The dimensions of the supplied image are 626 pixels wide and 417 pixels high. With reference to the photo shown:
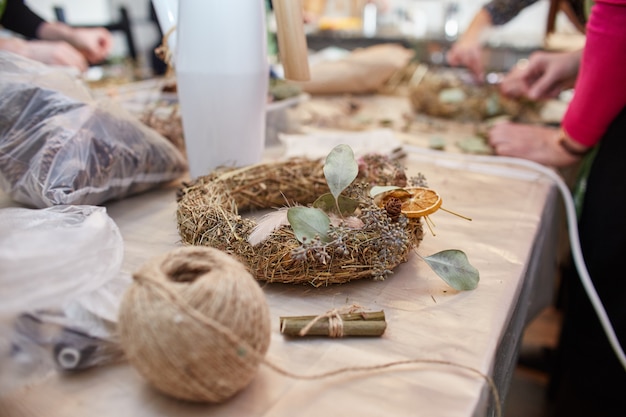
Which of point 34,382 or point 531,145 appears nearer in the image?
point 34,382

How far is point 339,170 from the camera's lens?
0.55 m

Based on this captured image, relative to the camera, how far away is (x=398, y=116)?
A: 146 cm

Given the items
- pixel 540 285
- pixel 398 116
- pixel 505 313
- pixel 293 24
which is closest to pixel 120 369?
pixel 505 313

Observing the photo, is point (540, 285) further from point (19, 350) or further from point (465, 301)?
point (19, 350)

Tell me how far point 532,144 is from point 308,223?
771 millimetres

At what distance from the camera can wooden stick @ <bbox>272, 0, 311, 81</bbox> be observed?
70 centimetres

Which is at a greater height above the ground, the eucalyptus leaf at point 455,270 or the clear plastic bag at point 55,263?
the clear plastic bag at point 55,263

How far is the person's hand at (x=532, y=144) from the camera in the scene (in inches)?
41.5

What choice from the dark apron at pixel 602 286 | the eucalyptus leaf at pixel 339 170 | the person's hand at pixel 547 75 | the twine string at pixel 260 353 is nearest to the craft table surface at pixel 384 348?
the twine string at pixel 260 353

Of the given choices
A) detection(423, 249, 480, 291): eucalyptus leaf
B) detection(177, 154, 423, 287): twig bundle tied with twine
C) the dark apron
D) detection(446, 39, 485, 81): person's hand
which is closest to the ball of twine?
detection(177, 154, 423, 287): twig bundle tied with twine

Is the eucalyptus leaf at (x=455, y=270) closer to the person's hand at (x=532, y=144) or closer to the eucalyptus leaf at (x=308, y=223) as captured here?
the eucalyptus leaf at (x=308, y=223)

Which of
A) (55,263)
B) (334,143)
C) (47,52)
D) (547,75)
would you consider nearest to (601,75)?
(547,75)

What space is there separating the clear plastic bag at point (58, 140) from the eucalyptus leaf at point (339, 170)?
0.36 meters

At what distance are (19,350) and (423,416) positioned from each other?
0.33 metres
